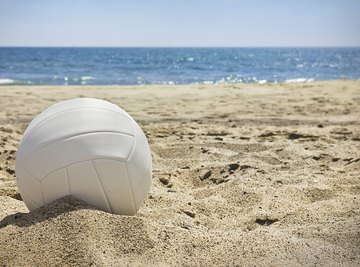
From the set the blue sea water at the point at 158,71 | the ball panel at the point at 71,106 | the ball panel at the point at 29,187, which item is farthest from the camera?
the blue sea water at the point at 158,71

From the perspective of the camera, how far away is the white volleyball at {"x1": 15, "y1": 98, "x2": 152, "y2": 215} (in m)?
2.79

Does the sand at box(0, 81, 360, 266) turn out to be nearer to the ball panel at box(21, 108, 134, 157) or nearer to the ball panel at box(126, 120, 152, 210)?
the ball panel at box(126, 120, 152, 210)

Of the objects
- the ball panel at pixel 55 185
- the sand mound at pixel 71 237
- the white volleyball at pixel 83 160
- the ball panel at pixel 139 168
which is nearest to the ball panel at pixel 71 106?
the white volleyball at pixel 83 160

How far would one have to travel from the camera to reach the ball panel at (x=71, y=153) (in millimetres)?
2785

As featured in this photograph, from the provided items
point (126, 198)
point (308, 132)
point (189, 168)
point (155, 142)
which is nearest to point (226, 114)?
point (308, 132)

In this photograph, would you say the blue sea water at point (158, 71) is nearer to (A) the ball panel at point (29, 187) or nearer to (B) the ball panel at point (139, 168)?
(A) the ball panel at point (29, 187)

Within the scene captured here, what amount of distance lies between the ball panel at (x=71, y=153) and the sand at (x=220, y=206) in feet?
0.80

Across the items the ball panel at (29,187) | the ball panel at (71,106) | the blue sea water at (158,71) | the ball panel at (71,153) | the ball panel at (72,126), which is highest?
the ball panel at (71,106)

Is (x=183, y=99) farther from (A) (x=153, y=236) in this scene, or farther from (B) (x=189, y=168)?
(A) (x=153, y=236)

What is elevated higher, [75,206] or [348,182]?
[75,206]

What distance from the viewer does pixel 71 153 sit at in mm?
2791

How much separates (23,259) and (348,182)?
299 centimetres

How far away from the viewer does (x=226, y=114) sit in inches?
327

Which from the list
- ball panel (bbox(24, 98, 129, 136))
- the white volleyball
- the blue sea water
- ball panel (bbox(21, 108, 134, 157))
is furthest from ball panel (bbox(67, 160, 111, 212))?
the blue sea water
